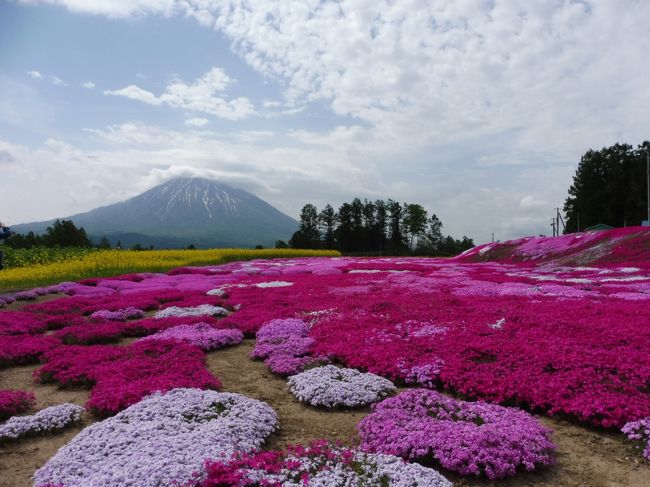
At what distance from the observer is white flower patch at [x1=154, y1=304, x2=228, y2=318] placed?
49.6ft

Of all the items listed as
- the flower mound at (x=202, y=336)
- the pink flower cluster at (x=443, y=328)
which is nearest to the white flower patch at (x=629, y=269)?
the pink flower cluster at (x=443, y=328)

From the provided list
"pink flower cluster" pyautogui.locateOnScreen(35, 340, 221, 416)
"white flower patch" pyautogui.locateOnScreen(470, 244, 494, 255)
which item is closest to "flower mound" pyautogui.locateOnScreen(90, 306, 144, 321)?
"pink flower cluster" pyautogui.locateOnScreen(35, 340, 221, 416)

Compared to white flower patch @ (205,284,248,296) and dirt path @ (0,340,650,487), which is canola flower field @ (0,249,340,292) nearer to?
white flower patch @ (205,284,248,296)

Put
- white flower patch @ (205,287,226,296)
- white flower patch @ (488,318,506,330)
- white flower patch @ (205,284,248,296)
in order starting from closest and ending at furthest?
white flower patch @ (488,318,506,330), white flower patch @ (205,287,226,296), white flower patch @ (205,284,248,296)

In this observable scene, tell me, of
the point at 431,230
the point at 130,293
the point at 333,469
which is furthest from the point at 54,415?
the point at 431,230

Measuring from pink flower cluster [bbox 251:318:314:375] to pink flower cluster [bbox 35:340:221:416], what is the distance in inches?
57.8

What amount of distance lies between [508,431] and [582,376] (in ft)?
8.96

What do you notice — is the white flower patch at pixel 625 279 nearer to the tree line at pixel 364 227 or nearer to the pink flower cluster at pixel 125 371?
the pink flower cluster at pixel 125 371

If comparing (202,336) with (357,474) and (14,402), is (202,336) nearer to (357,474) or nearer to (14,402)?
(14,402)

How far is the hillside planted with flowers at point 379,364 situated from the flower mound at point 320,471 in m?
0.02

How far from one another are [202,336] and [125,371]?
3053mm

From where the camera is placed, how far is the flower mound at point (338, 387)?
757cm

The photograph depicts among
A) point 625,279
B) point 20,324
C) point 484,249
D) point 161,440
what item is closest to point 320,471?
point 161,440

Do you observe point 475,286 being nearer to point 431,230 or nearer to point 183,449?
point 183,449
